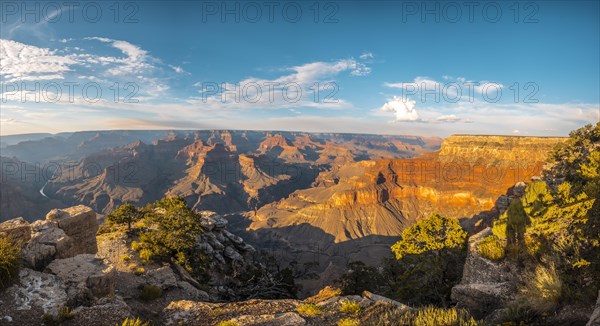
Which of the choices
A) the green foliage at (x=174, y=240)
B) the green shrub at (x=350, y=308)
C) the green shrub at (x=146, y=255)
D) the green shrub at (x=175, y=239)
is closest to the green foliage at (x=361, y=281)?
the green foliage at (x=174, y=240)

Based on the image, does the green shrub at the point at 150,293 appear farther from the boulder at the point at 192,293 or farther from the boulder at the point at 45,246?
the boulder at the point at 45,246

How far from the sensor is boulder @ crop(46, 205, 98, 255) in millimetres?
17344

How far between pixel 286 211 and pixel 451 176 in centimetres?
6640

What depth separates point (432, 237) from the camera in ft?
65.6

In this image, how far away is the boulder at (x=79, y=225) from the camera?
17344 mm

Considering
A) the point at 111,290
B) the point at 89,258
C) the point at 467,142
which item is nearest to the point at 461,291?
the point at 111,290

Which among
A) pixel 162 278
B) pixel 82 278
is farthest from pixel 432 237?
pixel 82 278

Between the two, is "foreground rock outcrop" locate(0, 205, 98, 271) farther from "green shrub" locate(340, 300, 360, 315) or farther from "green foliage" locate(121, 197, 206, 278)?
"green shrub" locate(340, 300, 360, 315)

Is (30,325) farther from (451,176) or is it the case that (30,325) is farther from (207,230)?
(451,176)

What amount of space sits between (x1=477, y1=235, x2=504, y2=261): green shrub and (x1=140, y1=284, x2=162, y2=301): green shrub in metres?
17.9

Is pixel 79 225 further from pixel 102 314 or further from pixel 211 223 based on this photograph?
pixel 211 223

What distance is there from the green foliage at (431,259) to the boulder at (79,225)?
841 inches

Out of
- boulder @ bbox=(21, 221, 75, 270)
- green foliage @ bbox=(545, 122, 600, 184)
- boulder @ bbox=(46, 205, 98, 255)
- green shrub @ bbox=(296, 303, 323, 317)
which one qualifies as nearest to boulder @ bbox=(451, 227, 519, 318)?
green shrub @ bbox=(296, 303, 323, 317)

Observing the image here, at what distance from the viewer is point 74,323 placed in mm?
9328
